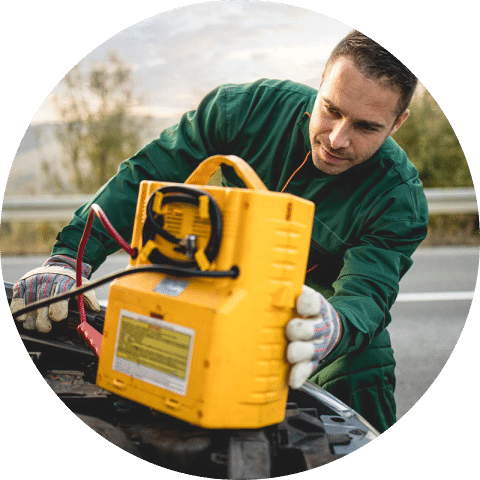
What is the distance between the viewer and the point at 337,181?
1.43 meters

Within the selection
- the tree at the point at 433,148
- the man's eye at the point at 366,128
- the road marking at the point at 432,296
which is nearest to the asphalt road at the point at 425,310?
the road marking at the point at 432,296

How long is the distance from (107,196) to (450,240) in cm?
401

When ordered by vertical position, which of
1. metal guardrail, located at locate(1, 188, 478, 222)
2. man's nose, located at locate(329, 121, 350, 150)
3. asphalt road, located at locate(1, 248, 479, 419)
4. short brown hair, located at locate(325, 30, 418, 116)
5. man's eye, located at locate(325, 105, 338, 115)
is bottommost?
asphalt road, located at locate(1, 248, 479, 419)

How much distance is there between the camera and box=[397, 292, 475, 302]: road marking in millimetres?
3416

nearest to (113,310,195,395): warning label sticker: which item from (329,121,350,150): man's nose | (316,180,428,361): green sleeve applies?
(316,180,428,361): green sleeve

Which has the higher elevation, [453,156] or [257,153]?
[453,156]

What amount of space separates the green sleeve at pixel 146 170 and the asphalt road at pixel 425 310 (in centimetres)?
131

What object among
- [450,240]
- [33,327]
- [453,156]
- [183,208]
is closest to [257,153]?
[183,208]

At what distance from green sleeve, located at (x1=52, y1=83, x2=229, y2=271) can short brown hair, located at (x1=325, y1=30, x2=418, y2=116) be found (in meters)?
0.43

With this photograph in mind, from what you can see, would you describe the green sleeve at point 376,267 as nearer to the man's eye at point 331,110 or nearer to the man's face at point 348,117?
the man's face at point 348,117

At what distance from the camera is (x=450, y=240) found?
15.1 feet

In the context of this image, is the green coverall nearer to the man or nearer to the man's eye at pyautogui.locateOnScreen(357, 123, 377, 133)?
the man

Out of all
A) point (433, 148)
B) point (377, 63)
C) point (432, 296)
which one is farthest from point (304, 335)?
point (432, 296)

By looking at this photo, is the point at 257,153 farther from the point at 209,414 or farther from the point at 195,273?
the point at 209,414
